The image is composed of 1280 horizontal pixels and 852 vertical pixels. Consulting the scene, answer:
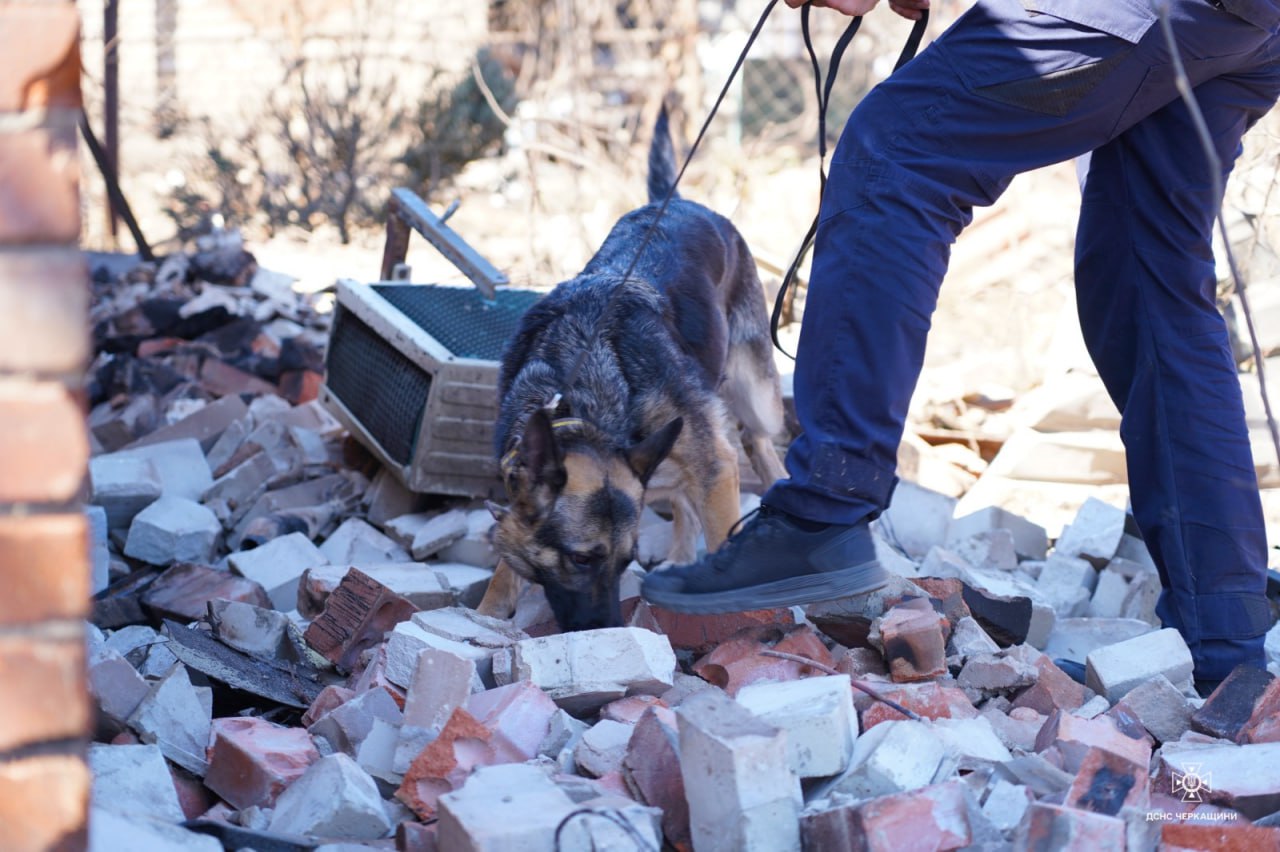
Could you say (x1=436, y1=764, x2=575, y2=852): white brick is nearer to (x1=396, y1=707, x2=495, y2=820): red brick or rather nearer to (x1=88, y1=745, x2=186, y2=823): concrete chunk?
(x1=396, y1=707, x2=495, y2=820): red brick

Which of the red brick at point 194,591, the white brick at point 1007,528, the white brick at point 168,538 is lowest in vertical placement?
the white brick at point 168,538

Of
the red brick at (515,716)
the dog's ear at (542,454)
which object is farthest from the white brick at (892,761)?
the dog's ear at (542,454)

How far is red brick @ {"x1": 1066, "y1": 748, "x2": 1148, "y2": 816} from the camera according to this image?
2.09 m

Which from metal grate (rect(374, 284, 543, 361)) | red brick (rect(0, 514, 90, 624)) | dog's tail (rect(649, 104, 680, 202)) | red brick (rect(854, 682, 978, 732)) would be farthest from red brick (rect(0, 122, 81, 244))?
dog's tail (rect(649, 104, 680, 202))

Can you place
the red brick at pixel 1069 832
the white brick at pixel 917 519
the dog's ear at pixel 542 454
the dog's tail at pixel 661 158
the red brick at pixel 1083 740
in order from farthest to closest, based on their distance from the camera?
the dog's tail at pixel 661 158 < the white brick at pixel 917 519 < the dog's ear at pixel 542 454 < the red brick at pixel 1083 740 < the red brick at pixel 1069 832

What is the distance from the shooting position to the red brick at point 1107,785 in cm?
209

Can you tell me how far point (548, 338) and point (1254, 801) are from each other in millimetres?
2575

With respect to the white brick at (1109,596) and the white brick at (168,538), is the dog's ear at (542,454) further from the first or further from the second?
the white brick at (1109,596)

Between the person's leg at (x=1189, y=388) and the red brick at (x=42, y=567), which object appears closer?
the red brick at (x=42, y=567)

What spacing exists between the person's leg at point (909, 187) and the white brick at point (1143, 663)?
806 millimetres

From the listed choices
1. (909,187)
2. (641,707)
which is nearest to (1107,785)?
(641,707)

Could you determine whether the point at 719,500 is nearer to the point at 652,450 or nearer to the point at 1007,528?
the point at 652,450

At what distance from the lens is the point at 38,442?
4.26ft

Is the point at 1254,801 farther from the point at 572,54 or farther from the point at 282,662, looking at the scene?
the point at 572,54
